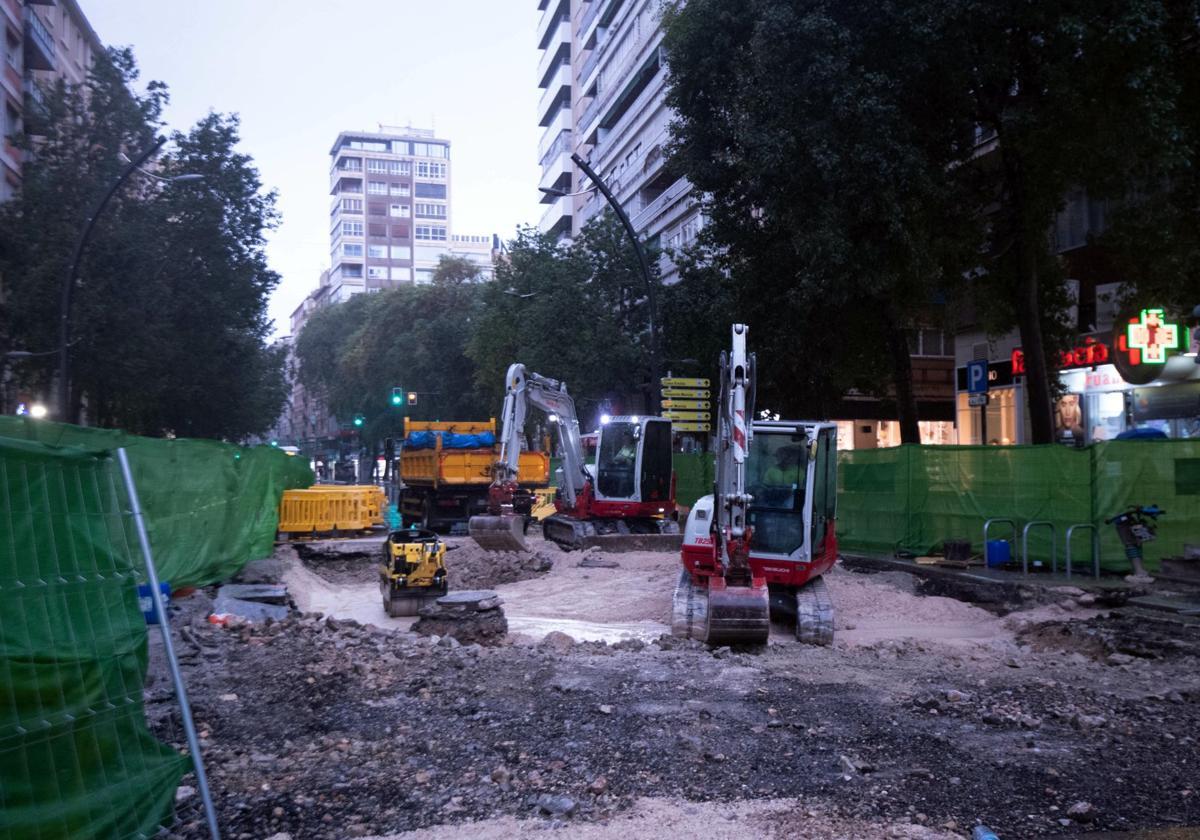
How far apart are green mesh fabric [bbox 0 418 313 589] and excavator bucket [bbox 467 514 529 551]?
147 inches

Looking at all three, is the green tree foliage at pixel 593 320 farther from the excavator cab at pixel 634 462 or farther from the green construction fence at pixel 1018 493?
the green construction fence at pixel 1018 493

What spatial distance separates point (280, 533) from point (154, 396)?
38.3ft

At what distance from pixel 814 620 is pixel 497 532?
8.94m

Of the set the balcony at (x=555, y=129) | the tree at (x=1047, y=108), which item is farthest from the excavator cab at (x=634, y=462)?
the balcony at (x=555, y=129)

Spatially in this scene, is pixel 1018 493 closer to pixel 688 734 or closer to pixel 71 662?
pixel 688 734

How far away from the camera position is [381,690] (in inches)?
313

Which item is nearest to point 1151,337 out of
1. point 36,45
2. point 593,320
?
point 593,320

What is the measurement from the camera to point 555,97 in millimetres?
74562

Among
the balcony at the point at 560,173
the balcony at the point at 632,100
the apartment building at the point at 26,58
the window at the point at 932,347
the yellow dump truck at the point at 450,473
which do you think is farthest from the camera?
the balcony at the point at 560,173

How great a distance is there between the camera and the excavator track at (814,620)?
11.6 m

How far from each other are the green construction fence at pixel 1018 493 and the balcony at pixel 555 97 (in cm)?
5582

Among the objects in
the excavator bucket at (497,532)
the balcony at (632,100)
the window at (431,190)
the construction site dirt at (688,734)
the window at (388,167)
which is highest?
the window at (388,167)

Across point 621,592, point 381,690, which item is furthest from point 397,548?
point 381,690

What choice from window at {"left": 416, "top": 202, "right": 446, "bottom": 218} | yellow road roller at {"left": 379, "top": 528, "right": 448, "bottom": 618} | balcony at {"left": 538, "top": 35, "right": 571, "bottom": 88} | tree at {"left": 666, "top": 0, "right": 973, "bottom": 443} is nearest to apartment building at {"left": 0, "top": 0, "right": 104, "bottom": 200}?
tree at {"left": 666, "top": 0, "right": 973, "bottom": 443}
